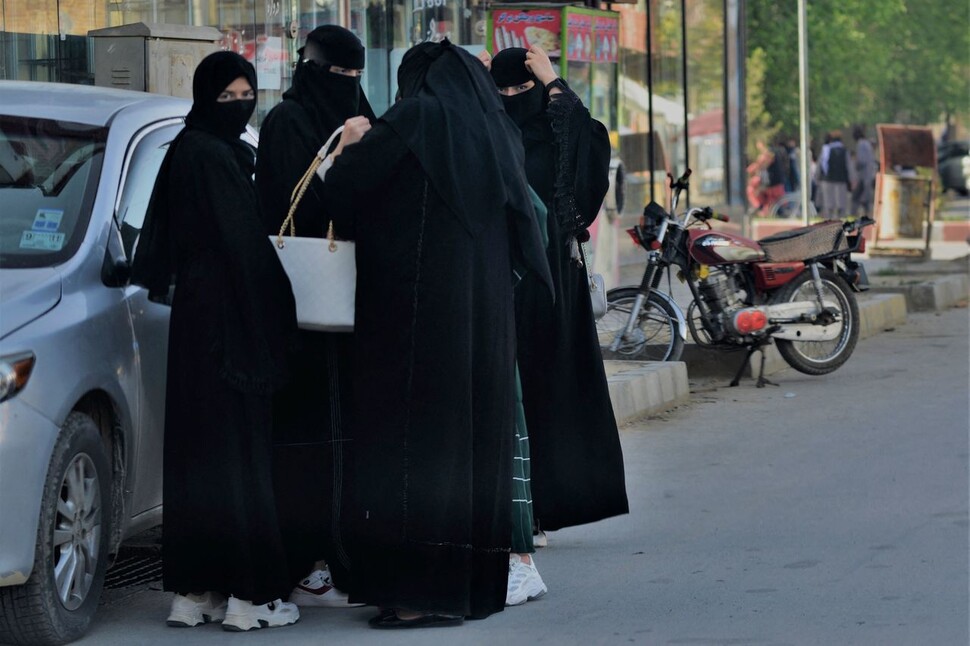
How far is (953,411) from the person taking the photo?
9.95 metres

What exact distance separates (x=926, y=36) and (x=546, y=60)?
4185cm

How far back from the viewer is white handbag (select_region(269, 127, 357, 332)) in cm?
512

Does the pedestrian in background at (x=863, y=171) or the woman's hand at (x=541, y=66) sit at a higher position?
the woman's hand at (x=541, y=66)

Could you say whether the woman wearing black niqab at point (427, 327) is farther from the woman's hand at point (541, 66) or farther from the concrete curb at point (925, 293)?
the concrete curb at point (925, 293)

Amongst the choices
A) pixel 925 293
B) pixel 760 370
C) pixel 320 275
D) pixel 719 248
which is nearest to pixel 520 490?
pixel 320 275

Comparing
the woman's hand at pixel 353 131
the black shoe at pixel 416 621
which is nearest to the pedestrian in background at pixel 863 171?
the black shoe at pixel 416 621

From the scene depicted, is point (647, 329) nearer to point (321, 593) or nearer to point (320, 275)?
point (321, 593)

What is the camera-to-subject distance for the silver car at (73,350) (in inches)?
188

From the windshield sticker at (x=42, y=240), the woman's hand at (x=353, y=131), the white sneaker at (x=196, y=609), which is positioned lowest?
the white sneaker at (x=196, y=609)

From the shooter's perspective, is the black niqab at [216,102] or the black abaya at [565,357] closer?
the black niqab at [216,102]

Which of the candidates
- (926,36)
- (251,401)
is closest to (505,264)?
(251,401)

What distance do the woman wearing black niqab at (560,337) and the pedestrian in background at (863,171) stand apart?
2517cm

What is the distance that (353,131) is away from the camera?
16.8ft

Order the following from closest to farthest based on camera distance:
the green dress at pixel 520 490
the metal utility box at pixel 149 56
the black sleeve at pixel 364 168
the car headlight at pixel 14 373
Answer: the car headlight at pixel 14 373 < the black sleeve at pixel 364 168 < the green dress at pixel 520 490 < the metal utility box at pixel 149 56
